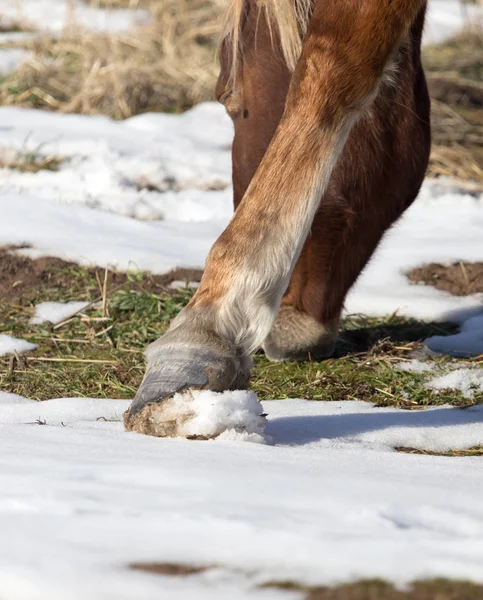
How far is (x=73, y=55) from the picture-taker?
25.5 feet

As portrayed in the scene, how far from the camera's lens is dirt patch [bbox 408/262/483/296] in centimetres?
391

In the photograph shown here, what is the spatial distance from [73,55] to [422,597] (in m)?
6.99

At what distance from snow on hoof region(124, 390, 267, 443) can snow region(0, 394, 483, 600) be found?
39 mm

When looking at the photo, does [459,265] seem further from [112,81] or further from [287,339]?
[112,81]

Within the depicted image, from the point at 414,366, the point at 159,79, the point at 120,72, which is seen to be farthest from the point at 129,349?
the point at 159,79

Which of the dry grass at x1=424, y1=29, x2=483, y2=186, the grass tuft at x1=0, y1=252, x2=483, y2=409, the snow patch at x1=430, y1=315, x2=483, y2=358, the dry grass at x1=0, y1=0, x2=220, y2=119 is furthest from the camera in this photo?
the dry grass at x1=0, y1=0, x2=220, y2=119

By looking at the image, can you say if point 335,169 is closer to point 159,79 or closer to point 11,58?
point 159,79

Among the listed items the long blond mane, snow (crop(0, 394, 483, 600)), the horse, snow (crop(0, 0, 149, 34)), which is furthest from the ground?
snow (crop(0, 0, 149, 34))

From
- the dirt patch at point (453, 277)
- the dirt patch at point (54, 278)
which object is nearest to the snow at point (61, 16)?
the dirt patch at point (54, 278)

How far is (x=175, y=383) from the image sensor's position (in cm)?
214

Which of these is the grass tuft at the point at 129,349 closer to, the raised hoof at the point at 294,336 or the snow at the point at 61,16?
the raised hoof at the point at 294,336

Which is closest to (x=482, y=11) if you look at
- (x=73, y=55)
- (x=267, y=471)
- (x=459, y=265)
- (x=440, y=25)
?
(x=440, y=25)

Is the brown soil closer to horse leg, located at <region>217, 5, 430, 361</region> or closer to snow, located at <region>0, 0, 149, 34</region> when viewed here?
horse leg, located at <region>217, 5, 430, 361</region>

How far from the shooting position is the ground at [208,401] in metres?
1.38
